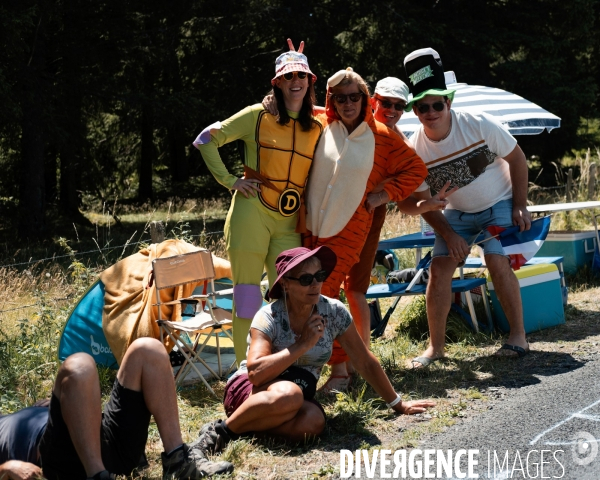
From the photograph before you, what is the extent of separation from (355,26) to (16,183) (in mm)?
8983

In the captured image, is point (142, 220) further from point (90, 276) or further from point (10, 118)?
point (90, 276)

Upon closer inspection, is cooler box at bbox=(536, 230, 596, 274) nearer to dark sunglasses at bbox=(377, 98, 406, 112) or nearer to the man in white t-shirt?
the man in white t-shirt

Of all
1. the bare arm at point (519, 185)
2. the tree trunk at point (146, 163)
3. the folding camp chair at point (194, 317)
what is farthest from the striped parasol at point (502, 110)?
the tree trunk at point (146, 163)

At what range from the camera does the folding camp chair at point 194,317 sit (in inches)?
218

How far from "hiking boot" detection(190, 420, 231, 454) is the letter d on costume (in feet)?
1.92

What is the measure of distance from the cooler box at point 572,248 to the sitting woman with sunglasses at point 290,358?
13.9ft

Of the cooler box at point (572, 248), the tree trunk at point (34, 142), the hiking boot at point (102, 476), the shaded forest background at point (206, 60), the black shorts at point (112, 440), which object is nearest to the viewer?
the hiking boot at point (102, 476)

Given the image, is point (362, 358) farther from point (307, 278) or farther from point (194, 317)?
point (194, 317)

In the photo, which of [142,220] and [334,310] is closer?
[334,310]

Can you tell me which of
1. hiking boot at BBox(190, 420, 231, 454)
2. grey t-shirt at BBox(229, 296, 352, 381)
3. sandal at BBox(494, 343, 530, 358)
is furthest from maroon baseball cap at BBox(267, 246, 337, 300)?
sandal at BBox(494, 343, 530, 358)

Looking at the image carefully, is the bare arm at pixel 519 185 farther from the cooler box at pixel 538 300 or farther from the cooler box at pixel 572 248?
the cooler box at pixel 572 248

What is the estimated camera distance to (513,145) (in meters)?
5.59

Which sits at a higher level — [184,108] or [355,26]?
[355,26]

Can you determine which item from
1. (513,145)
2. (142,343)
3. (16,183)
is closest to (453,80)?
(513,145)
